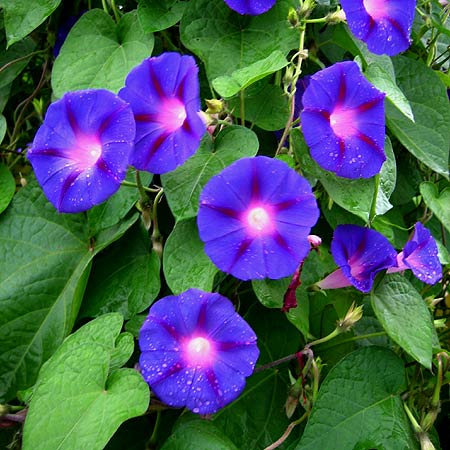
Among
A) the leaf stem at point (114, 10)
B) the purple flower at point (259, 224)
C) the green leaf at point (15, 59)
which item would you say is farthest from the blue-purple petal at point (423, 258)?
the green leaf at point (15, 59)

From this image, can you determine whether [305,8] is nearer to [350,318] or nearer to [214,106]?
[214,106]

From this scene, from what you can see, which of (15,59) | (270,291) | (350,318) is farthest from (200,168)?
(15,59)

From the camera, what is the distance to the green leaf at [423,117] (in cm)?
105

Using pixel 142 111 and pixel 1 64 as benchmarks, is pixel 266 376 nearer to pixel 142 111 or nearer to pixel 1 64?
pixel 142 111

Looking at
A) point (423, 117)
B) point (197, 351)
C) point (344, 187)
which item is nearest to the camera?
point (197, 351)

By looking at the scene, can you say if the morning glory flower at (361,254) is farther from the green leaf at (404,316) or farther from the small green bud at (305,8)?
the small green bud at (305,8)

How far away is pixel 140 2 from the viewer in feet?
3.30

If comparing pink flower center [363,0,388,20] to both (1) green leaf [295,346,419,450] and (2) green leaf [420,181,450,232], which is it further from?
(1) green leaf [295,346,419,450]

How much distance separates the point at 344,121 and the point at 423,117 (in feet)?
1.02

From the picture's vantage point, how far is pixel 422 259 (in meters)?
0.93

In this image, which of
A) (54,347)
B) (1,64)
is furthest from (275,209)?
(1,64)

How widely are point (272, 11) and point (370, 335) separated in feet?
1.64

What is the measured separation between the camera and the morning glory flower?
89cm

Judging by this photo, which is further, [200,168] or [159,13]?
[159,13]
